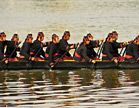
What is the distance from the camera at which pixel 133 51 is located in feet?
80.2

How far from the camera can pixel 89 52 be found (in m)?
25.0

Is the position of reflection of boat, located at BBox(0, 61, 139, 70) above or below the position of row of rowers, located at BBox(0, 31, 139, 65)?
below

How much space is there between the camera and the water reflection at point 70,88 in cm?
1662

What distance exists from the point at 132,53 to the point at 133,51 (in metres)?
0.21

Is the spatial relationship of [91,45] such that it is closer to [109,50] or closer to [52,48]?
[109,50]

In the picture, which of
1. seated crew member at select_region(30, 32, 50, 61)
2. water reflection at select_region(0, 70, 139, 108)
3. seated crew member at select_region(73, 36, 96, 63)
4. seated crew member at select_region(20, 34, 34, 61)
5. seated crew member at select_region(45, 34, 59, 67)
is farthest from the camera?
seated crew member at select_region(30, 32, 50, 61)

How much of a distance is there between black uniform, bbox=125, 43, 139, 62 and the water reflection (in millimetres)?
694

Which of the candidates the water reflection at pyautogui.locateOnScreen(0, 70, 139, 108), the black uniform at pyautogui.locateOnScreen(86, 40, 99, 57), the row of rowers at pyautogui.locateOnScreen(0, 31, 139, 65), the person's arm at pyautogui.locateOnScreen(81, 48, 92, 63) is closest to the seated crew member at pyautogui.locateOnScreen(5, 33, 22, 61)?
the row of rowers at pyautogui.locateOnScreen(0, 31, 139, 65)

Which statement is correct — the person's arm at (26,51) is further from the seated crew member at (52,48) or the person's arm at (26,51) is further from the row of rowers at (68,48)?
the seated crew member at (52,48)

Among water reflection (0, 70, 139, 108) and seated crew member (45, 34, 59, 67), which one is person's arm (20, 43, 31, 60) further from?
seated crew member (45, 34, 59, 67)

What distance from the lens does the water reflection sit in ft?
54.5

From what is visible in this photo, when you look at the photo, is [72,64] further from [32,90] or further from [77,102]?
[77,102]

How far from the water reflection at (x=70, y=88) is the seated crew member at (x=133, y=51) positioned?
0.70 meters

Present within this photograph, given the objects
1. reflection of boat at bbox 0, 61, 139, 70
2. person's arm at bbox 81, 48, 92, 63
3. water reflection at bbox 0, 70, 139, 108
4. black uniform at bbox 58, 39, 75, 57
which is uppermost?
black uniform at bbox 58, 39, 75, 57
